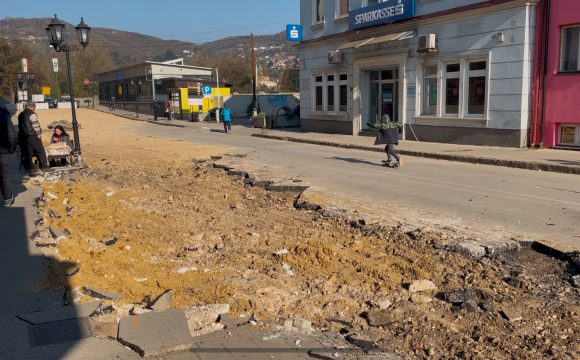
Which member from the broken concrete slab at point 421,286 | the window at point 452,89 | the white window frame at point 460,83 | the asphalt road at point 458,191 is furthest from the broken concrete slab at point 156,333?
the window at point 452,89

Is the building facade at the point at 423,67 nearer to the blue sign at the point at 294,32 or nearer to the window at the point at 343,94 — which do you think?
the window at the point at 343,94

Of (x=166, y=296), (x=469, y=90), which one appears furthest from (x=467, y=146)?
(x=166, y=296)

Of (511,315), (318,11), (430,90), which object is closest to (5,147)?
(511,315)

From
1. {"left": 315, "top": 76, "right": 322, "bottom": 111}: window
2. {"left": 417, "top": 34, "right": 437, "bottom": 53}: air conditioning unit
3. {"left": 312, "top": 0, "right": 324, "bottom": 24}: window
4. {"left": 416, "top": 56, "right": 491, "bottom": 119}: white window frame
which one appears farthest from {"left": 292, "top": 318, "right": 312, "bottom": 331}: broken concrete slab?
{"left": 312, "top": 0, "right": 324, "bottom": 24}: window

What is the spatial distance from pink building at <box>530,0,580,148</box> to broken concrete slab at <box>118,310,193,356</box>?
15.4 meters

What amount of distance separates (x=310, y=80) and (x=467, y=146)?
1214 centimetres

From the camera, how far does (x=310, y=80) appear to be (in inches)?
1132

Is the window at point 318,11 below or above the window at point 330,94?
above

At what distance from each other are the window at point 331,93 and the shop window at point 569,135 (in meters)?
11.1

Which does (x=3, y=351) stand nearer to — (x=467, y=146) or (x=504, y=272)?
(x=504, y=272)

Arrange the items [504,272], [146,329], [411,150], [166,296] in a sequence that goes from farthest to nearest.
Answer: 1. [411,150]
2. [504,272]
3. [166,296]
4. [146,329]

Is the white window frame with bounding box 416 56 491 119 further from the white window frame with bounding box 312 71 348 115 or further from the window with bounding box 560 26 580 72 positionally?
the white window frame with bounding box 312 71 348 115

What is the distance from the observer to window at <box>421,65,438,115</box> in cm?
2052

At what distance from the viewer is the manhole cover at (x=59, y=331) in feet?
13.4
